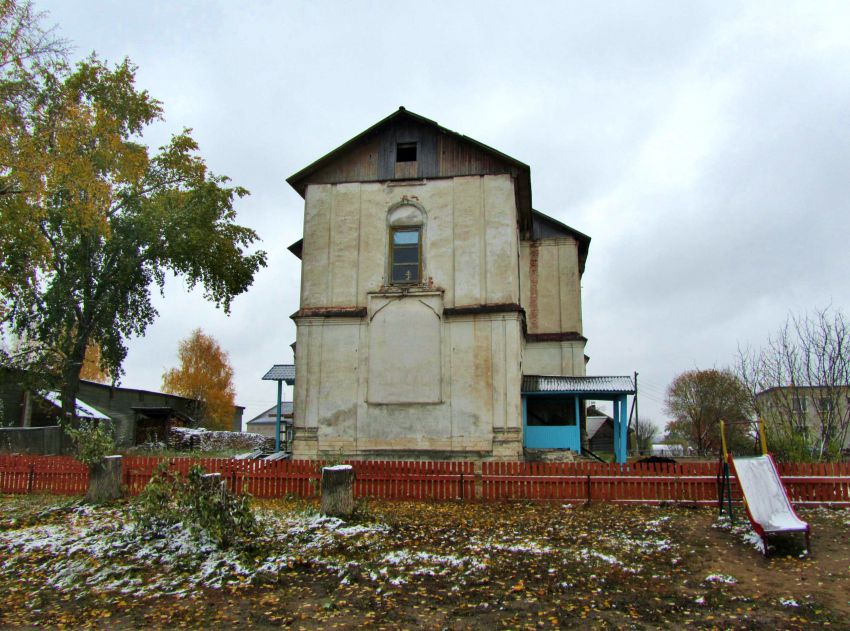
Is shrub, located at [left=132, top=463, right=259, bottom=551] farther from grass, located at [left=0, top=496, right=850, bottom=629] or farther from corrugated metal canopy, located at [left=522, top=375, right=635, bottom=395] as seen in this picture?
corrugated metal canopy, located at [left=522, top=375, right=635, bottom=395]

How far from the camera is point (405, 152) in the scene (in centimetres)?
1981

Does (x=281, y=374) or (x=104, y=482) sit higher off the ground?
(x=281, y=374)

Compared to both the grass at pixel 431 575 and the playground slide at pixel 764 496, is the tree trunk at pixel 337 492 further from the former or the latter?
the playground slide at pixel 764 496

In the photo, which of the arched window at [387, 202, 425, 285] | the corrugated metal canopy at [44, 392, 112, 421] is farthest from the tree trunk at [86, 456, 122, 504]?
the corrugated metal canopy at [44, 392, 112, 421]

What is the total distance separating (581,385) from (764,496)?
1031 cm

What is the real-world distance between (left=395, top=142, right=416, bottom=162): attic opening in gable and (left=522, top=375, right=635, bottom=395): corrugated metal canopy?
804 centimetres

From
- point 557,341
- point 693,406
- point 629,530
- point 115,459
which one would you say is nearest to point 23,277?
point 115,459

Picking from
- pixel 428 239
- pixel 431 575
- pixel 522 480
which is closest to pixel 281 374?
pixel 428 239

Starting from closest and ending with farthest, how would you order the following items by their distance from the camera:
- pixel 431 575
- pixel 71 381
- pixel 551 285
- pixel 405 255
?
1. pixel 431 575
2. pixel 405 255
3. pixel 551 285
4. pixel 71 381

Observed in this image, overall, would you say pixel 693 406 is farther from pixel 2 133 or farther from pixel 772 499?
pixel 2 133

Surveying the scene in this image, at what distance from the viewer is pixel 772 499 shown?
31.3ft

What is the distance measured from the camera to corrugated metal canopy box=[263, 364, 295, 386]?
76.5 feet

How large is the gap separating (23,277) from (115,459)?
1218 centimetres

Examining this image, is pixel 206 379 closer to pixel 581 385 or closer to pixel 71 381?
pixel 71 381
